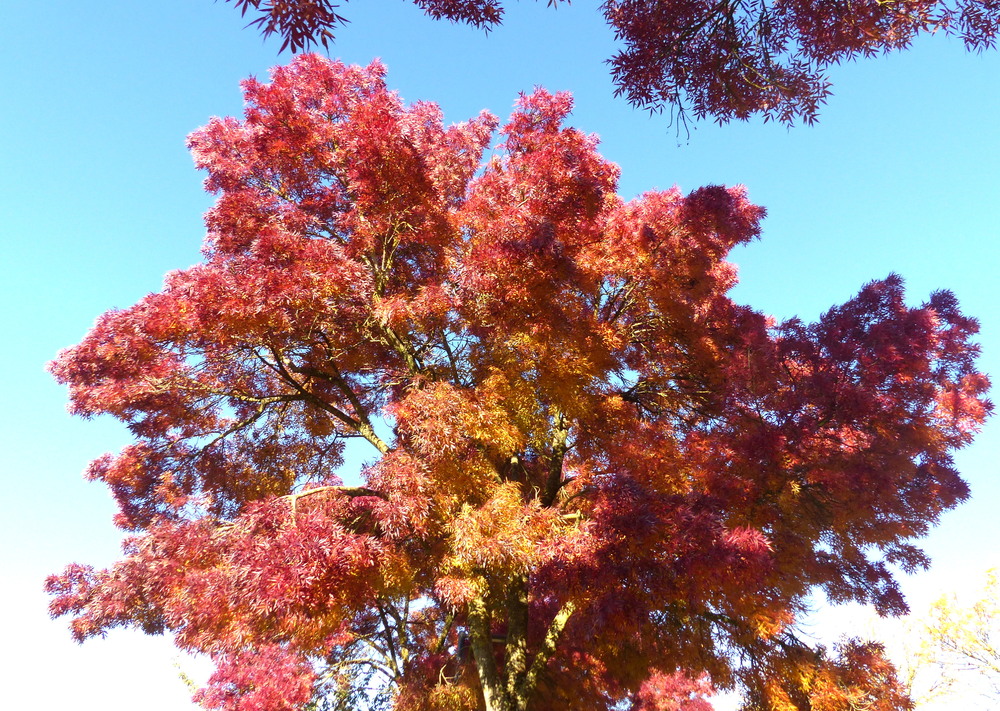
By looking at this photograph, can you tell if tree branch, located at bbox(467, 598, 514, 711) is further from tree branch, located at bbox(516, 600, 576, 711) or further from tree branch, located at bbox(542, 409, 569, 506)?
tree branch, located at bbox(542, 409, 569, 506)

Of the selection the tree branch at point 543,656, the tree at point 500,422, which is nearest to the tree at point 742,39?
the tree at point 500,422

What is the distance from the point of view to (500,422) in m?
5.69

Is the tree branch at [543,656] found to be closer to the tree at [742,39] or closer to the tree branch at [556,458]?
the tree branch at [556,458]

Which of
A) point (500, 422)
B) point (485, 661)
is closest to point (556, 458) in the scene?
point (500, 422)

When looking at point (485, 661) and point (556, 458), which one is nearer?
point (485, 661)

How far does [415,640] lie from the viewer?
9.72 m

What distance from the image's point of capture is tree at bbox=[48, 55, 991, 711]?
17.0 feet

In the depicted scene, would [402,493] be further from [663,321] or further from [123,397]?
[663,321]

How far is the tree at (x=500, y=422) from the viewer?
519 cm

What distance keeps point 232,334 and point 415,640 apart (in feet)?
21.2

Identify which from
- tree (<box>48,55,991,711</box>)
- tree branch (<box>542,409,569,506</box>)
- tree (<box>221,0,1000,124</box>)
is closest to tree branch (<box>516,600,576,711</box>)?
tree (<box>48,55,991,711</box>)

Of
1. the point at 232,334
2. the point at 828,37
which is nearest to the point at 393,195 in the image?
the point at 232,334

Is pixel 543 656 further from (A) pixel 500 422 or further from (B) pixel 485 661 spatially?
(A) pixel 500 422

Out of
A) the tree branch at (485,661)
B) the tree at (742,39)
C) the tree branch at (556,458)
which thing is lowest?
the tree branch at (485,661)
